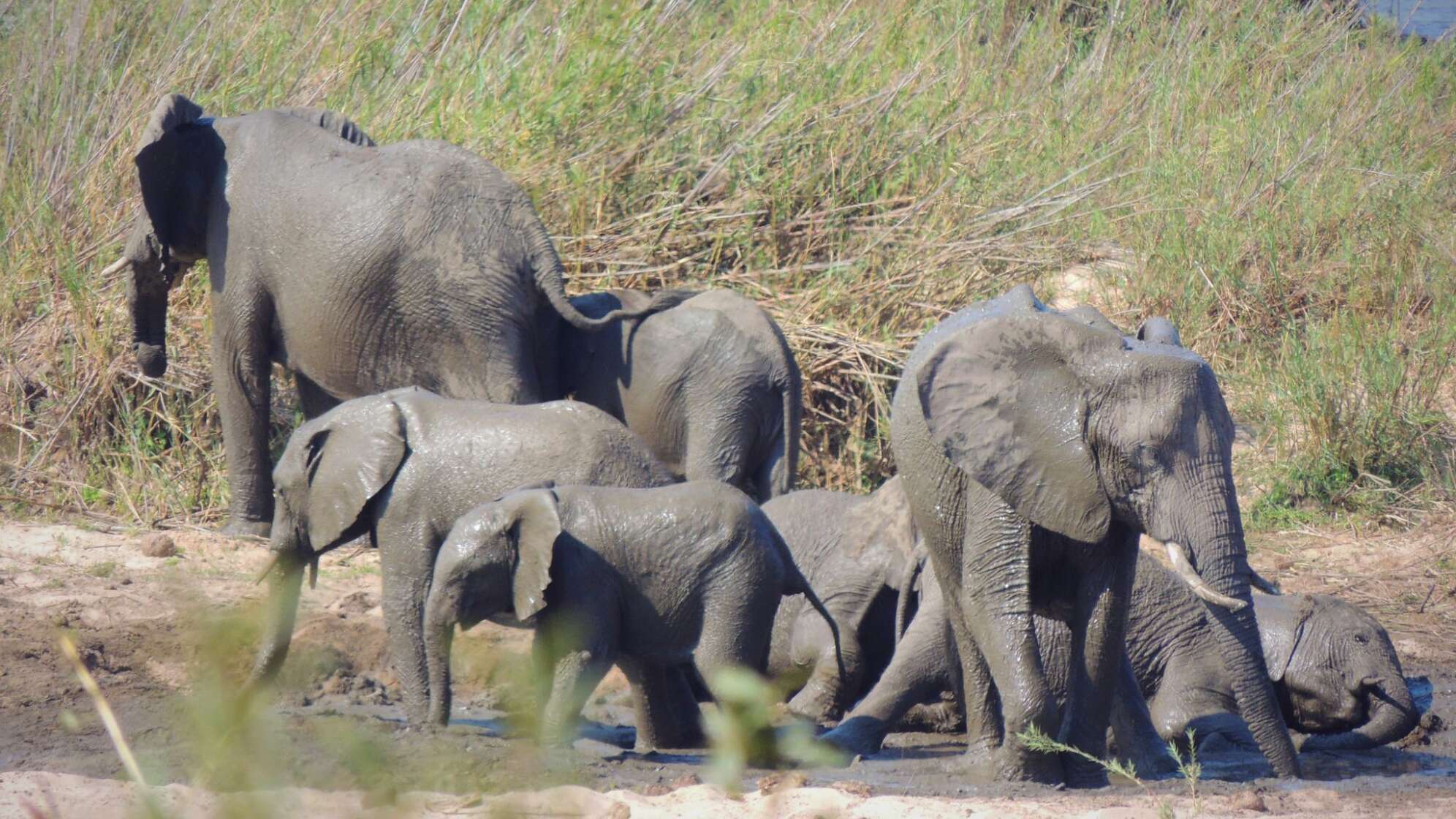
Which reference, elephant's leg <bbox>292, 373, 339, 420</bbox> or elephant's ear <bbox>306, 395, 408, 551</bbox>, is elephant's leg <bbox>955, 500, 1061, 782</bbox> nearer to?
elephant's ear <bbox>306, 395, 408, 551</bbox>

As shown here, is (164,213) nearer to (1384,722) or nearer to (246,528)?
(246,528)

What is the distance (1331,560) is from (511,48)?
4.69 m

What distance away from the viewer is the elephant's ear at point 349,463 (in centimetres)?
584

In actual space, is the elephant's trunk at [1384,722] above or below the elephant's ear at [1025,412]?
below

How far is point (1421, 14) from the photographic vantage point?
14758 mm

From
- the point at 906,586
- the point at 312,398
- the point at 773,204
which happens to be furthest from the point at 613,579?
the point at 773,204

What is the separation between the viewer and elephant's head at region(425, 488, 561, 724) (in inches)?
207

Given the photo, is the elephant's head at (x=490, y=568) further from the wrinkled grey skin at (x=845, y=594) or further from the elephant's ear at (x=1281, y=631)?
the elephant's ear at (x=1281, y=631)

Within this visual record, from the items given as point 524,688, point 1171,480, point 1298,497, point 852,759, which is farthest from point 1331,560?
point 524,688

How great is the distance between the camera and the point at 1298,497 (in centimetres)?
841

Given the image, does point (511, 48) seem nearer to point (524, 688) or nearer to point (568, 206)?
point (568, 206)

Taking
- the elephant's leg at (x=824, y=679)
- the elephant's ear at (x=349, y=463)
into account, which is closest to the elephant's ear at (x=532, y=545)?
the elephant's ear at (x=349, y=463)

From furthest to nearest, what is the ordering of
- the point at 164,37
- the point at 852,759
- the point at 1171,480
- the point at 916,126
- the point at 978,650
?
the point at 916,126 → the point at 164,37 → the point at 852,759 → the point at 978,650 → the point at 1171,480

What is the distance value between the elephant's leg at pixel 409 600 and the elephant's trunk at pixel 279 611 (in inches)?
13.1
